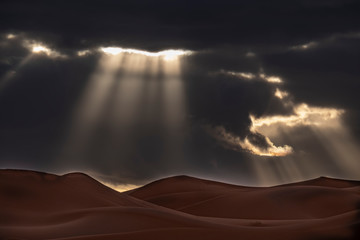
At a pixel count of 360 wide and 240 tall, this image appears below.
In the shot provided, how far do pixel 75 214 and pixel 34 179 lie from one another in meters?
10.5

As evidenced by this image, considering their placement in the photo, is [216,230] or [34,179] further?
[34,179]

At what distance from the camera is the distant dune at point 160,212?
29.2 meters

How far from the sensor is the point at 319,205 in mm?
57312

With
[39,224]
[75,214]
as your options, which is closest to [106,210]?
[75,214]

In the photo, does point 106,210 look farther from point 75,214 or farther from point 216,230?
point 216,230

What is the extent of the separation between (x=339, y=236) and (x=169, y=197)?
4656 cm

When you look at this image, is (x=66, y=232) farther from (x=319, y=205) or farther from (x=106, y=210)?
(x=319, y=205)

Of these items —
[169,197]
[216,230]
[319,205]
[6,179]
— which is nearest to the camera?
[216,230]

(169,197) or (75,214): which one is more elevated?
(169,197)

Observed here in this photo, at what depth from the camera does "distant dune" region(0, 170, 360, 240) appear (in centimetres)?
2917

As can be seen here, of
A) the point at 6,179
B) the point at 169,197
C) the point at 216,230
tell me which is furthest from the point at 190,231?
the point at 169,197

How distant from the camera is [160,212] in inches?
1432

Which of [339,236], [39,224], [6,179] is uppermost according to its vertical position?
[6,179]

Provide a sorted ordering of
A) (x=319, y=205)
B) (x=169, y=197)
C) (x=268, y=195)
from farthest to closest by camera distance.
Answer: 1. (x=169, y=197)
2. (x=268, y=195)
3. (x=319, y=205)
